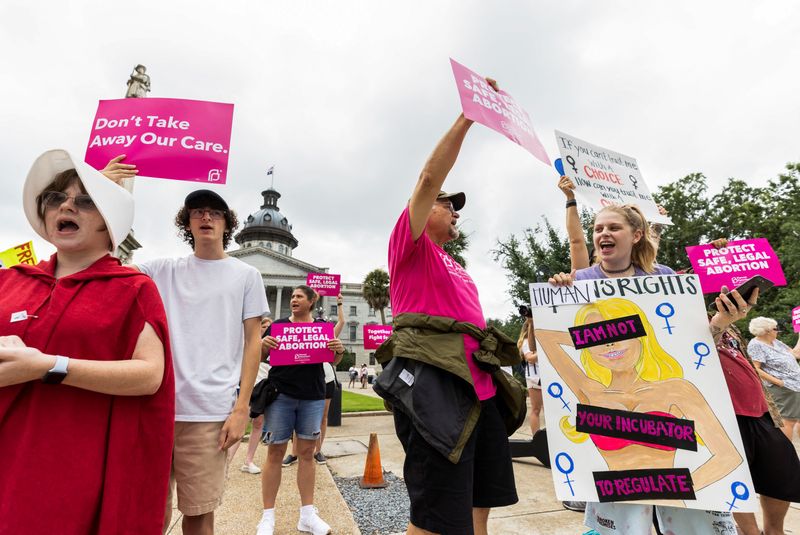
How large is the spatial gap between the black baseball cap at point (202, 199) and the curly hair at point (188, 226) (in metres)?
0.07

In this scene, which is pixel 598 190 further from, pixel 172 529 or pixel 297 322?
pixel 172 529

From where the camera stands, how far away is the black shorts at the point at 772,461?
2.26 meters

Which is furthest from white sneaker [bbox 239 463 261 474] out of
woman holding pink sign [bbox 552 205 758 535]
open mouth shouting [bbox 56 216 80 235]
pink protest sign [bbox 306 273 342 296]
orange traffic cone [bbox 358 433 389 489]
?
open mouth shouting [bbox 56 216 80 235]

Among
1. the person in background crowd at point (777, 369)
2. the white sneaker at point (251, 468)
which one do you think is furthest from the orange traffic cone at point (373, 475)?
the person in background crowd at point (777, 369)

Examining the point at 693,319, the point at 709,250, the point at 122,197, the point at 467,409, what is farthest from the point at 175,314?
the point at 709,250

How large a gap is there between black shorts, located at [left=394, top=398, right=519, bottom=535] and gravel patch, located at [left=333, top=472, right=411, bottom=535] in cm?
163

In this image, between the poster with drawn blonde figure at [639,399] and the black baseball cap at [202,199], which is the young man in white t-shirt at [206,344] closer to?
the black baseball cap at [202,199]

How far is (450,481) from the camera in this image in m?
1.82

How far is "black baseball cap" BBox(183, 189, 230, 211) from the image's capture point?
255 cm

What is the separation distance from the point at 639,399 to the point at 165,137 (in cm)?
331

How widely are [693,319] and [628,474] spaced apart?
0.85 m

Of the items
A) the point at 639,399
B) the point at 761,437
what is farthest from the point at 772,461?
the point at 639,399

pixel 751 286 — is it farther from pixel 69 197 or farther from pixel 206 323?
pixel 69 197

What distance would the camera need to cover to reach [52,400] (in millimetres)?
1283
